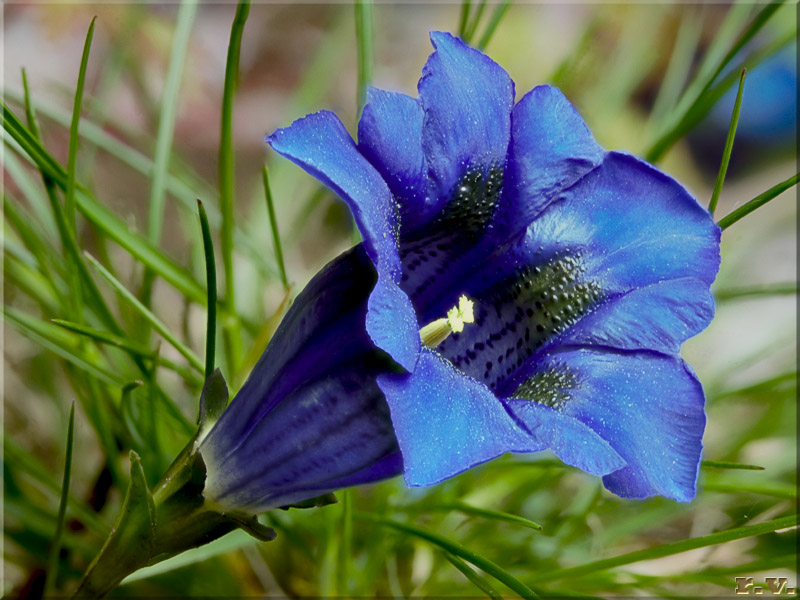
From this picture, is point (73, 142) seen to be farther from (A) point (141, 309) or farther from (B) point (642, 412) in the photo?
(B) point (642, 412)

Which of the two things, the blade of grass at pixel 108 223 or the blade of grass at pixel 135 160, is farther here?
the blade of grass at pixel 135 160

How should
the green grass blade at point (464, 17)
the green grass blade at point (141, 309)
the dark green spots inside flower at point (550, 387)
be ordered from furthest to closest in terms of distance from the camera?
the green grass blade at point (464, 17) → the green grass blade at point (141, 309) → the dark green spots inside flower at point (550, 387)

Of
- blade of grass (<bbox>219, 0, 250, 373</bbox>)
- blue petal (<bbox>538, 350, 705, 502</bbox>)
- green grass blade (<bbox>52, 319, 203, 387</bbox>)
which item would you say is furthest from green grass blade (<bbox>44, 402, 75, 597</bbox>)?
blue petal (<bbox>538, 350, 705, 502</bbox>)

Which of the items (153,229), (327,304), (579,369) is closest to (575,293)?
(579,369)

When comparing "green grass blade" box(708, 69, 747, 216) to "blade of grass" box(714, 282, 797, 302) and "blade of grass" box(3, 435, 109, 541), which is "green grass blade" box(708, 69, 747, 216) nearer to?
"blade of grass" box(714, 282, 797, 302)

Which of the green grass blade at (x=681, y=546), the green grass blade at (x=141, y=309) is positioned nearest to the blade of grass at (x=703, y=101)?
the green grass blade at (x=681, y=546)

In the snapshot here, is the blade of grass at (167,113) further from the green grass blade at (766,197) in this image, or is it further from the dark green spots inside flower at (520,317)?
the green grass blade at (766,197)

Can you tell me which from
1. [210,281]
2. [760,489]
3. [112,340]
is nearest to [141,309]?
[112,340]
